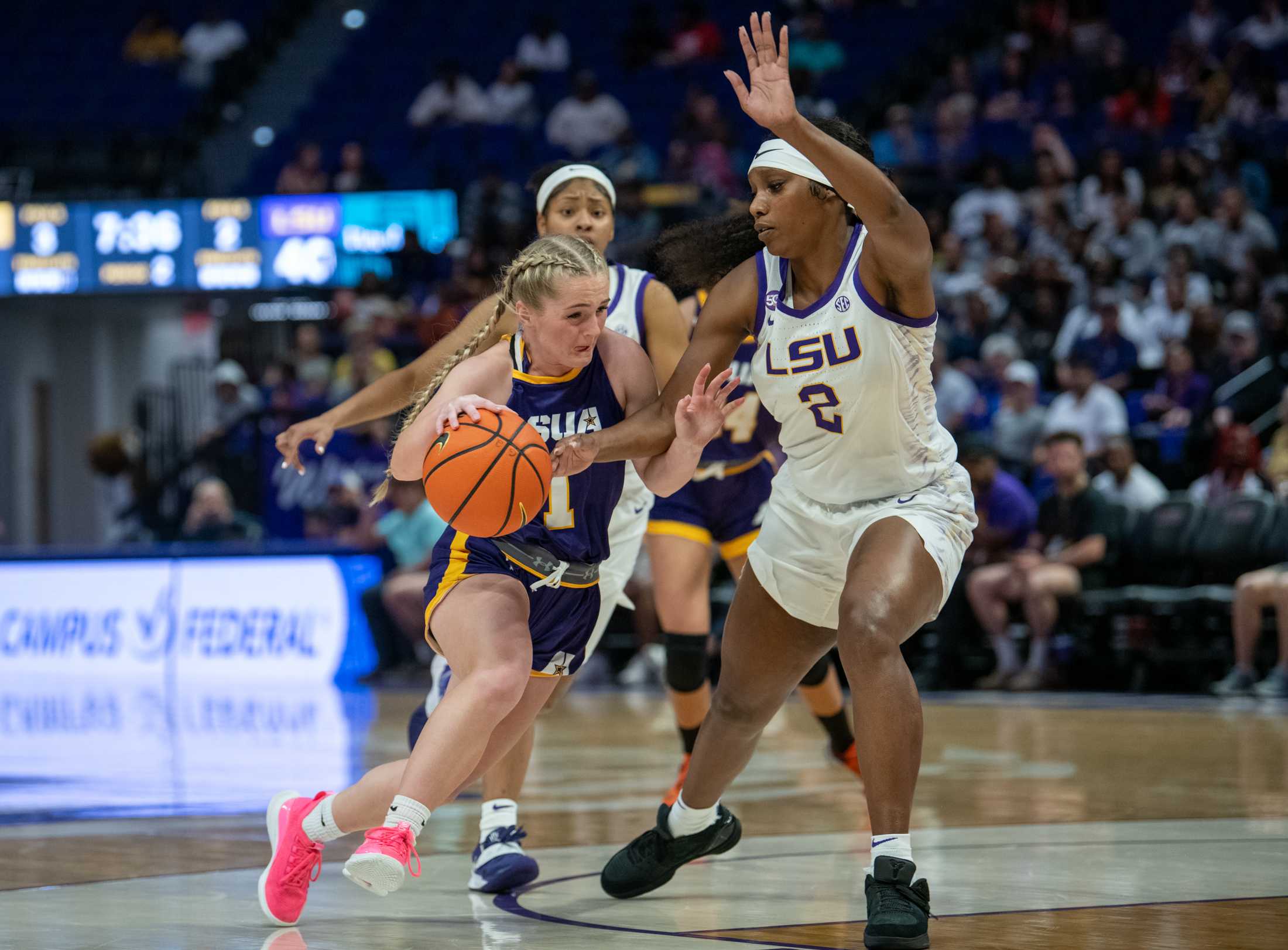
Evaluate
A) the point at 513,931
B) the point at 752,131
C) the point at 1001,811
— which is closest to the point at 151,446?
the point at 752,131

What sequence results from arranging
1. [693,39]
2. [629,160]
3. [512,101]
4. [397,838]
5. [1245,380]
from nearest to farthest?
1. [397,838]
2. [1245,380]
3. [629,160]
4. [693,39]
5. [512,101]

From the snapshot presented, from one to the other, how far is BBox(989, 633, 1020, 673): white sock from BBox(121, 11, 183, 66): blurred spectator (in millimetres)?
14275

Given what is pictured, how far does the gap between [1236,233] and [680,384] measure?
953 cm

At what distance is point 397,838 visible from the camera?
11.9 feet

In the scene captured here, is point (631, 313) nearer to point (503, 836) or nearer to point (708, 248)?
point (708, 248)

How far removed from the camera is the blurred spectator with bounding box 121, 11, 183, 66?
67.4 feet

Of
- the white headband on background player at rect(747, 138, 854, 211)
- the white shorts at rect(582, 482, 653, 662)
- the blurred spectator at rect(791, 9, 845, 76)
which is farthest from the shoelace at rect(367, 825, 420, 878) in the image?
the blurred spectator at rect(791, 9, 845, 76)

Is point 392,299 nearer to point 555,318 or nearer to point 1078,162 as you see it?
point 1078,162

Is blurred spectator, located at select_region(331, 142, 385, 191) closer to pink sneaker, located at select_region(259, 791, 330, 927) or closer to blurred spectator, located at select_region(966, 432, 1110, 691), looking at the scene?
blurred spectator, located at select_region(966, 432, 1110, 691)

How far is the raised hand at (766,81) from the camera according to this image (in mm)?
3678

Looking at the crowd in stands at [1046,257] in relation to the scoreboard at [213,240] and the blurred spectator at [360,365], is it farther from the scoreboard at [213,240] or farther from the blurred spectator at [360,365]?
the scoreboard at [213,240]

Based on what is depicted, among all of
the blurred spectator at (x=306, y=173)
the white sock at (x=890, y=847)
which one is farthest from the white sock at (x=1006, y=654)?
the blurred spectator at (x=306, y=173)

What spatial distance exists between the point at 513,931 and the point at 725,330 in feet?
5.03

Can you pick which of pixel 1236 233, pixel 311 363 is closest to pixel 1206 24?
pixel 1236 233
